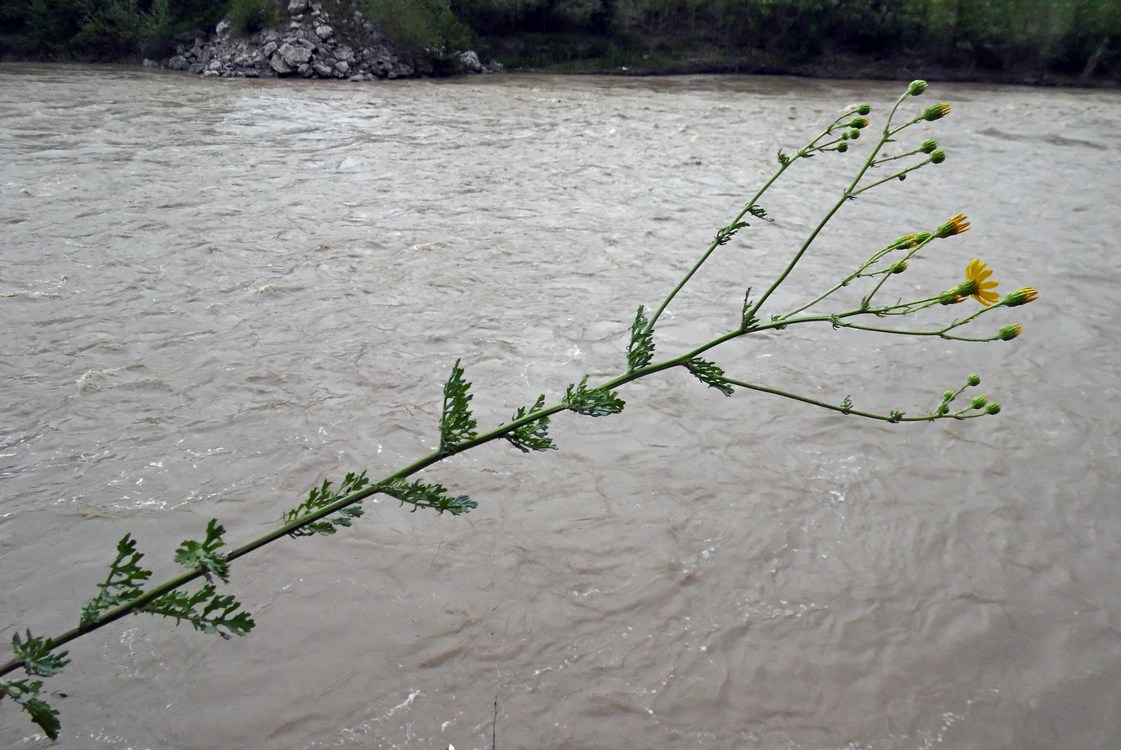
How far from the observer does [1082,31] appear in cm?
2320

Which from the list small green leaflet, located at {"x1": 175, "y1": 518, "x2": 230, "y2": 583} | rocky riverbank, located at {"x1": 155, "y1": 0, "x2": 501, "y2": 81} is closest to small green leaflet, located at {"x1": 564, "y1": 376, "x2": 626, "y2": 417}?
small green leaflet, located at {"x1": 175, "y1": 518, "x2": 230, "y2": 583}

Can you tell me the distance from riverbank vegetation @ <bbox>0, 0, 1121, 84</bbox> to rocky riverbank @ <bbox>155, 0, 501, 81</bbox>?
1.59 metres

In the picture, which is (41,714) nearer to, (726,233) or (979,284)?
(726,233)

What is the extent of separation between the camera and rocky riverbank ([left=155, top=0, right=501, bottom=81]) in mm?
19219

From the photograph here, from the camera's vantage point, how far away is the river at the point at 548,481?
2.40 metres

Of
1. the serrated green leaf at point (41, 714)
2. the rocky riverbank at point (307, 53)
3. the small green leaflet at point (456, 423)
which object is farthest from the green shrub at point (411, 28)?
the serrated green leaf at point (41, 714)

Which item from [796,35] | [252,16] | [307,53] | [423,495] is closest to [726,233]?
[423,495]

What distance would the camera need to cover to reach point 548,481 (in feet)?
11.3

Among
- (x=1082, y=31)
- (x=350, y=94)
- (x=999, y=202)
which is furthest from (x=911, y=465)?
(x=1082, y=31)

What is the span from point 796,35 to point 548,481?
2437cm

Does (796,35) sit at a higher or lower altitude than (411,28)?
higher

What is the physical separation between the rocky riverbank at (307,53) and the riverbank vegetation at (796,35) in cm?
159

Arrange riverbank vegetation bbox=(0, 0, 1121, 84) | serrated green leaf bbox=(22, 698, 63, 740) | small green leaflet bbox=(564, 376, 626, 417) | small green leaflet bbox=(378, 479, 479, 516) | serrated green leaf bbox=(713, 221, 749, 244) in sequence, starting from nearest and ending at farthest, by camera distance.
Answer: serrated green leaf bbox=(22, 698, 63, 740)
small green leaflet bbox=(378, 479, 479, 516)
small green leaflet bbox=(564, 376, 626, 417)
serrated green leaf bbox=(713, 221, 749, 244)
riverbank vegetation bbox=(0, 0, 1121, 84)

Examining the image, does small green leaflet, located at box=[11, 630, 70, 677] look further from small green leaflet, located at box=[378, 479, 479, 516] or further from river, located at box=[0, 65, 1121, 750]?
river, located at box=[0, 65, 1121, 750]
